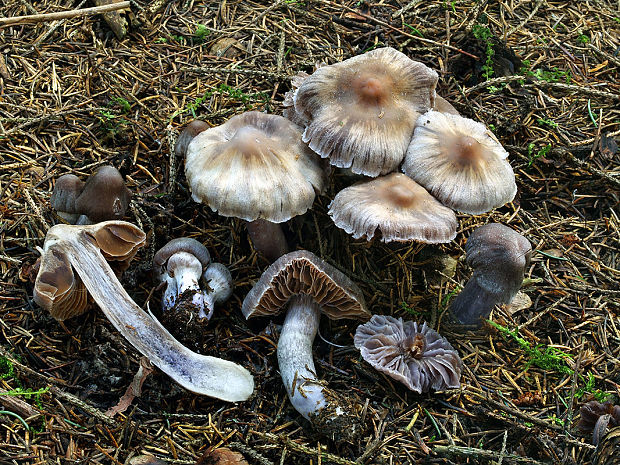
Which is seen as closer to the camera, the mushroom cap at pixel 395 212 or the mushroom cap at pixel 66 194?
the mushroom cap at pixel 395 212

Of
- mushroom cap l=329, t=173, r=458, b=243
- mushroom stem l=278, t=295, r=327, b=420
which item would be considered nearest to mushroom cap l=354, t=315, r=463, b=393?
mushroom stem l=278, t=295, r=327, b=420

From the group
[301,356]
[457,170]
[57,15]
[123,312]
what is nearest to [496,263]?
[457,170]

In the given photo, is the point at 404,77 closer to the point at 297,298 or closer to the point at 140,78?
the point at 297,298

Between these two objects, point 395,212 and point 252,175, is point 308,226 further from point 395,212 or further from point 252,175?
point 395,212

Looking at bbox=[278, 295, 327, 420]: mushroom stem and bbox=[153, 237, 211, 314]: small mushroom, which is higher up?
bbox=[153, 237, 211, 314]: small mushroom

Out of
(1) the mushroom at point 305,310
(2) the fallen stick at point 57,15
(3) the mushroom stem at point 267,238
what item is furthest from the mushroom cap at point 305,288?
(2) the fallen stick at point 57,15

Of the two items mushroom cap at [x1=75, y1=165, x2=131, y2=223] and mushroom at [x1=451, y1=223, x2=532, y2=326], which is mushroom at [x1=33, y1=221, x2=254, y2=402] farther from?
mushroom at [x1=451, y1=223, x2=532, y2=326]

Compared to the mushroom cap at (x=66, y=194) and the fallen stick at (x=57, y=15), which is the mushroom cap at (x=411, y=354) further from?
the fallen stick at (x=57, y=15)

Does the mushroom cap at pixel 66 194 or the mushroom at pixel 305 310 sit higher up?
the mushroom cap at pixel 66 194
